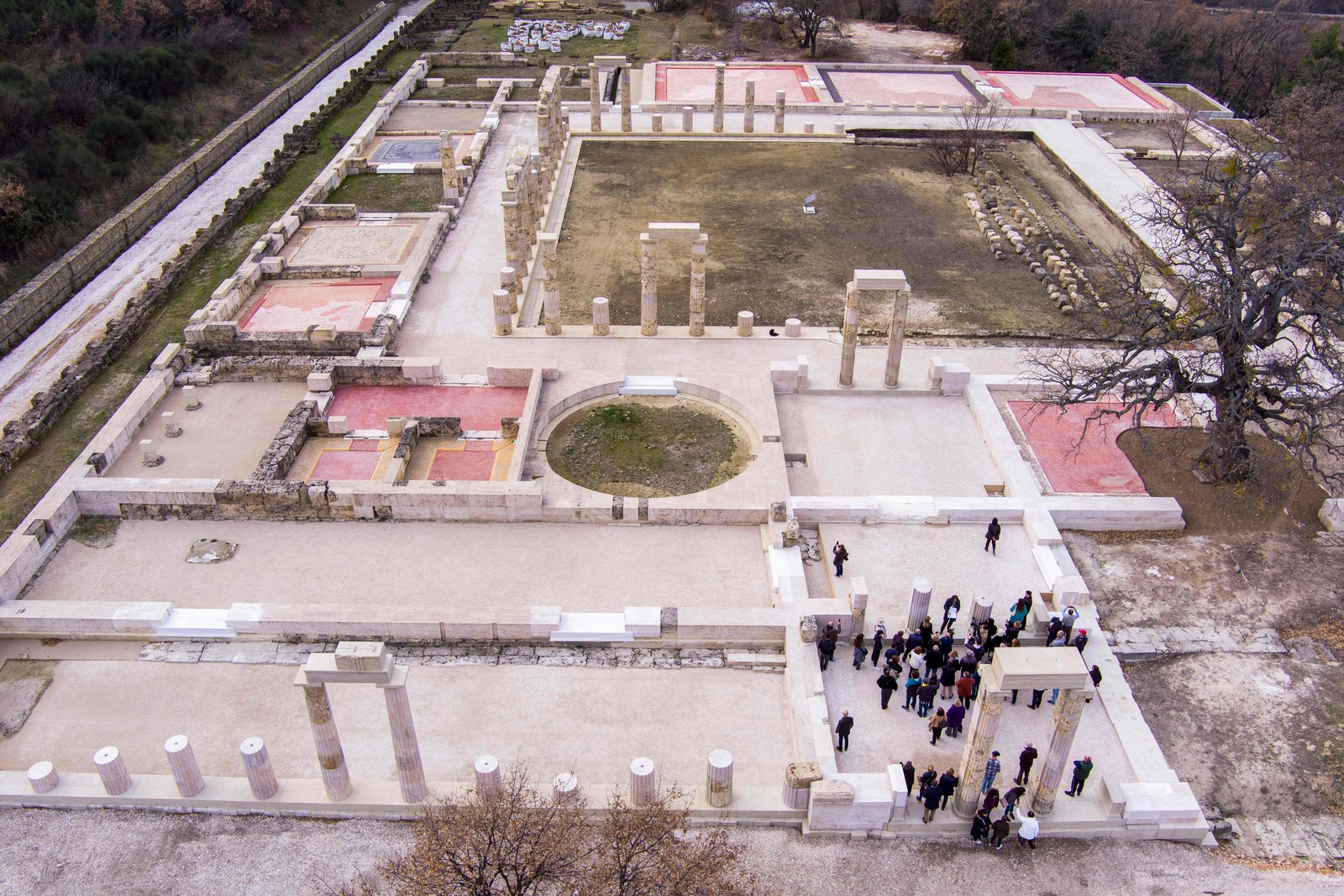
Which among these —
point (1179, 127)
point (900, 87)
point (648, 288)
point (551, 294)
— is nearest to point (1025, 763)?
point (648, 288)

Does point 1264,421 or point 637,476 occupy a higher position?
point 1264,421

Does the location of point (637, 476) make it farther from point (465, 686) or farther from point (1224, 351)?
point (1224, 351)

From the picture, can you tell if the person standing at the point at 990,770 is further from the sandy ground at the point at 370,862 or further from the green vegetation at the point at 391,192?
the green vegetation at the point at 391,192

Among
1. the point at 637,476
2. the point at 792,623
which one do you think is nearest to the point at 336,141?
the point at 637,476

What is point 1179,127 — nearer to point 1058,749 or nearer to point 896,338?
point 896,338

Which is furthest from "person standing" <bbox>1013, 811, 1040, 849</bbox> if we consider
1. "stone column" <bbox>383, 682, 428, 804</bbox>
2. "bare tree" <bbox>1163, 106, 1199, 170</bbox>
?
"bare tree" <bbox>1163, 106, 1199, 170</bbox>

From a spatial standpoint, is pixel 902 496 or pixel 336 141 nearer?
pixel 902 496

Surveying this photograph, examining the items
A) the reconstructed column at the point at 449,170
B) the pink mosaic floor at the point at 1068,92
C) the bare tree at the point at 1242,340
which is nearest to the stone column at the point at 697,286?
the bare tree at the point at 1242,340
